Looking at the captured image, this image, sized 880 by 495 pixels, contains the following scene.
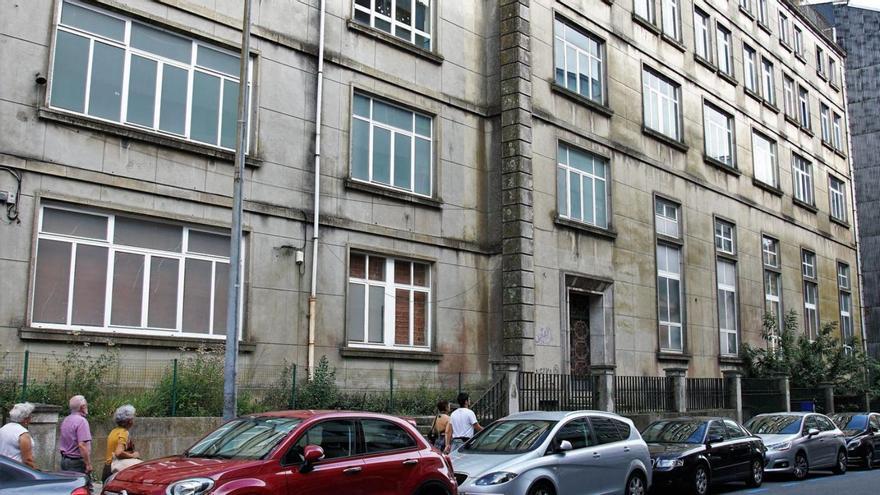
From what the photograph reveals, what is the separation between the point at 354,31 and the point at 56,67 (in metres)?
6.73

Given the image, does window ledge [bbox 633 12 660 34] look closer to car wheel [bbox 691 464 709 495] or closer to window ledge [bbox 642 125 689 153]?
window ledge [bbox 642 125 689 153]

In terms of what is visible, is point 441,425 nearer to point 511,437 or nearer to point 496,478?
point 511,437

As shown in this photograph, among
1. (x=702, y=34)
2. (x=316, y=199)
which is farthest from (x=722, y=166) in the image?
(x=316, y=199)

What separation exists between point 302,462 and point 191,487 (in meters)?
1.22

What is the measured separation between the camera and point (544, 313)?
70.7 feet

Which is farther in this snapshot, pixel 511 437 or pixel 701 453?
pixel 701 453

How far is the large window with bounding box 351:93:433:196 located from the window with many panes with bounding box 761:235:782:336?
1750 cm

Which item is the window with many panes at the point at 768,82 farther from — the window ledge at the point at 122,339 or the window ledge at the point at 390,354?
the window ledge at the point at 122,339

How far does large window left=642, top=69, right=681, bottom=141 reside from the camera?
90.0ft

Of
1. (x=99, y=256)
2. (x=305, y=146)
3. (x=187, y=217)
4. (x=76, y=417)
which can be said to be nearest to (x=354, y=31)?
(x=305, y=146)

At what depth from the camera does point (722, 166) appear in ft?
101

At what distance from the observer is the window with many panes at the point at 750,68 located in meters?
34.1

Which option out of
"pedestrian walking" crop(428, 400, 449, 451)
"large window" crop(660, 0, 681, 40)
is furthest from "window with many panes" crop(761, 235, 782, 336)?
"pedestrian walking" crop(428, 400, 449, 451)

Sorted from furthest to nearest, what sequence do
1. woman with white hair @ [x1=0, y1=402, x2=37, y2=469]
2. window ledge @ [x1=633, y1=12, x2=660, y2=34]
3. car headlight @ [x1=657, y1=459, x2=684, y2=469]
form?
window ledge @ [x1=633, y1=12, x2=660, y2=34] < car headlight @ [x1=657, y1=459, x2=684, y2=469] < woman with white hair @ [x1=0, y1=402, x2=37, y2=469]
